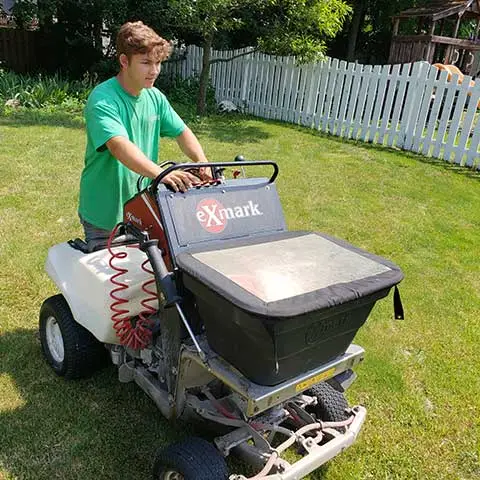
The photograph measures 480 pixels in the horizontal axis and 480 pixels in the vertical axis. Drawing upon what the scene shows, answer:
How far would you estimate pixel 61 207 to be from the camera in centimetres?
509

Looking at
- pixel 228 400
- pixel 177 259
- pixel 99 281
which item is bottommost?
pixel 228 400

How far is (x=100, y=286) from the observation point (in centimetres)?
233

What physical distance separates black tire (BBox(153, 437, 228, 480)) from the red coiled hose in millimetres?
499

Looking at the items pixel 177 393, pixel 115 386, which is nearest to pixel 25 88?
pixel 115 386

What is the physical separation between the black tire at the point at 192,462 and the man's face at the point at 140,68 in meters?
1.62

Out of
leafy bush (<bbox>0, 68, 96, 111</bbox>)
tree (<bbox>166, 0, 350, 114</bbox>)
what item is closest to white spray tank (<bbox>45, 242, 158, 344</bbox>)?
tree (<bbox>166, 0, 350, 114</bbox>)

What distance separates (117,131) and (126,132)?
15 centimetres

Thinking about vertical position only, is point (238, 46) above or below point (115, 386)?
above

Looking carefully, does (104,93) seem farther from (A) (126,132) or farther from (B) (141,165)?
(B) (141,165)

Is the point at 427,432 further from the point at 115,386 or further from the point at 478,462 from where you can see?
the point at 115,386

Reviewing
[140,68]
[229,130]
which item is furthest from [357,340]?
[229,130]

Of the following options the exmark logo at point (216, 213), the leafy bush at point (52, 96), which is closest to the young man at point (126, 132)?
the exmark logo at point (216, 213)

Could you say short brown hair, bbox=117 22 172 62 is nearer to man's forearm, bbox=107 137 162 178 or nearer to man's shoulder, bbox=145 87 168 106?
man's shoulder, bbox=145 87 168 106

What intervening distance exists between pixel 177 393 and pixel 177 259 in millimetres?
636
